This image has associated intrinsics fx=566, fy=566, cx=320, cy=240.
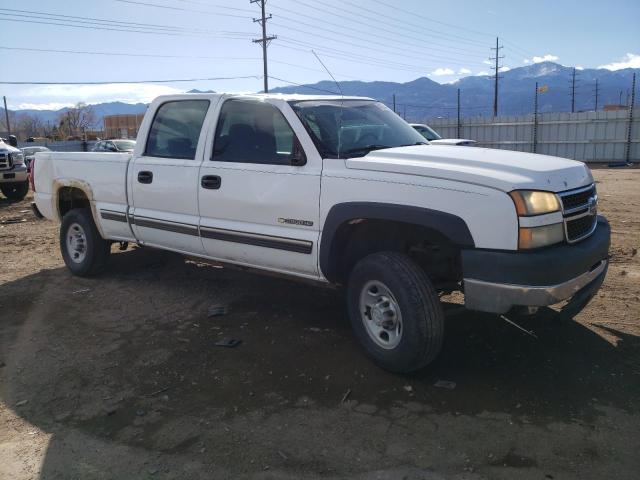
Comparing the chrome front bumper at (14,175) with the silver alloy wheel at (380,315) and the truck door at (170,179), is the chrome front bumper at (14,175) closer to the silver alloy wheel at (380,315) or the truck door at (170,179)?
the truck door at (170,179)

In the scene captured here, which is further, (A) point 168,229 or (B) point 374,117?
(A) point 168,229

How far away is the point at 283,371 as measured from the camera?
13.3ft

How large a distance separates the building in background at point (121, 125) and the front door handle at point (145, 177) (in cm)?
5630

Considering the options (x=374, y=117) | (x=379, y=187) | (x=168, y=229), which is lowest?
(x=168, y=229)

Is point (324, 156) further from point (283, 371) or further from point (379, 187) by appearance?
point (283, 371)

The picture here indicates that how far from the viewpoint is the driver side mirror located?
13.8ft

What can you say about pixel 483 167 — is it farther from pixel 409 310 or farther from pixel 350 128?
pixel 350 128

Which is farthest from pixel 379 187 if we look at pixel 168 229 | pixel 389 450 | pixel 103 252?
pixel 103 252

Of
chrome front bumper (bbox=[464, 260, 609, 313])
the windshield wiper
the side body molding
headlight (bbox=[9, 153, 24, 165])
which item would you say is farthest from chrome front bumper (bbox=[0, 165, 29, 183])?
chrome front bumper (bbox=[464, 260, 609, 313])

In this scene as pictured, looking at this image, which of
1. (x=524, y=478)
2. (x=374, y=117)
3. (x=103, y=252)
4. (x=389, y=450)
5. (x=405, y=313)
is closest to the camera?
(x=524, y=478)

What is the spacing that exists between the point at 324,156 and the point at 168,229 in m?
1.91

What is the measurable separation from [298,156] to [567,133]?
27.3m

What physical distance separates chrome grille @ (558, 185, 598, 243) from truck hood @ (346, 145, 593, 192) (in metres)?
0.06

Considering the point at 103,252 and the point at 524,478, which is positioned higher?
the point at 103,252
